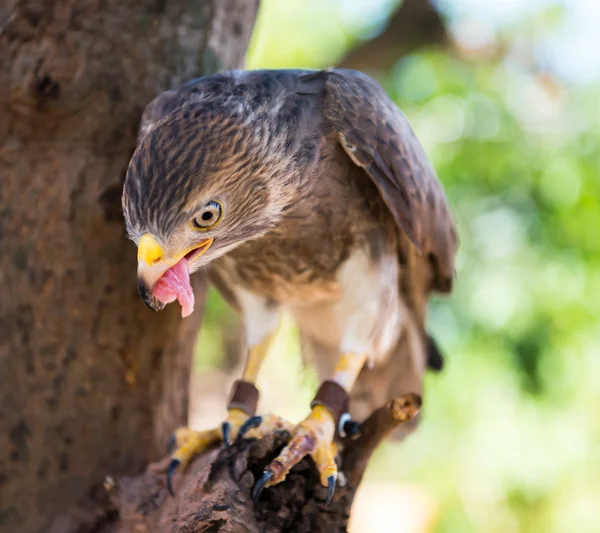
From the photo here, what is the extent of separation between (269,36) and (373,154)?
6795mm

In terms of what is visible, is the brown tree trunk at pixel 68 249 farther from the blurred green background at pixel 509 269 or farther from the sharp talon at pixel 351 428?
the blurred green background at pixel 509 269

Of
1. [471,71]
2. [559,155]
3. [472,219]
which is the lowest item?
[472,219]

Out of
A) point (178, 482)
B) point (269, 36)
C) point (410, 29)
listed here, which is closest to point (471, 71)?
point (410, 29)

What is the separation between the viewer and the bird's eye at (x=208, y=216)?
7.70 ft

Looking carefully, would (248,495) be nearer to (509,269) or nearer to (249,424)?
(249,424)

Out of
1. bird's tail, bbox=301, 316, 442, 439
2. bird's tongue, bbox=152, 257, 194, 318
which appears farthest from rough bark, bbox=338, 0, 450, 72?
bird's tongue, bbox=152, 257, 194, 318

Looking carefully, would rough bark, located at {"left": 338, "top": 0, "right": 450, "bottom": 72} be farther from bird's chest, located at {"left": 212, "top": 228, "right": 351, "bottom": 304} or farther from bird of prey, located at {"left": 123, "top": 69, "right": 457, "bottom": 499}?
bird's chest, located at {"left": 212, "top": 228, "right": 351, "bottom": 304}

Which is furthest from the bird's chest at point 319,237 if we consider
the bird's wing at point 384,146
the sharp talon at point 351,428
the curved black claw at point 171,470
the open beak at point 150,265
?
the curved black claw at point 171,470

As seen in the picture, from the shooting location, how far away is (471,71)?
329 inches

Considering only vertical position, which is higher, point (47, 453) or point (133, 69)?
point (133, 69)

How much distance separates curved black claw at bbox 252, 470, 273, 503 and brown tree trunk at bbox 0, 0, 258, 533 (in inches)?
38.1

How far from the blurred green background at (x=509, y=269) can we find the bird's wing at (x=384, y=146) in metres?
4.81

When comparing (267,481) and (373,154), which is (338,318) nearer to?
(373,154)

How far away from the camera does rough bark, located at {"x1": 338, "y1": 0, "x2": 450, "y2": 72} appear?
8242 mm
